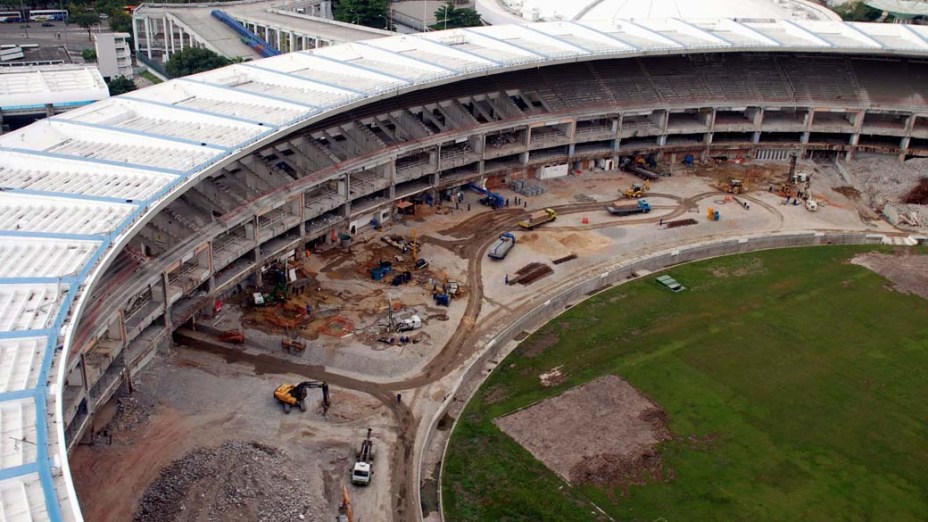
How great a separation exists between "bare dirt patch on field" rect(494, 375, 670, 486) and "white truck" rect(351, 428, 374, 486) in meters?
8.45

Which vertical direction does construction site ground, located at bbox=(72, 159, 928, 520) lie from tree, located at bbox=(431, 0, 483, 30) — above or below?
below

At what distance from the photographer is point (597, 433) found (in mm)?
52719

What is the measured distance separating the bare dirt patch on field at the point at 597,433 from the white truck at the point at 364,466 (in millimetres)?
8452

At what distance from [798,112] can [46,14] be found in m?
135

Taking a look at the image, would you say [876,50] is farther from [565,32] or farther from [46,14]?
[46,14]

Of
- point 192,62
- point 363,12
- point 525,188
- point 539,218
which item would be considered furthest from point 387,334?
point 363,12

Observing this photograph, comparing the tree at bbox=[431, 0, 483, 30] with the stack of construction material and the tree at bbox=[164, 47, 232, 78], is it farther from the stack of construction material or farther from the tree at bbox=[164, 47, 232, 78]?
the stack of construction material

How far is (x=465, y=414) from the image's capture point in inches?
2149

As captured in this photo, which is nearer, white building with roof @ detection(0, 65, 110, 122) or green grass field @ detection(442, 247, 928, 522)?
green grass field @ detection(442, 247, 928, 522)

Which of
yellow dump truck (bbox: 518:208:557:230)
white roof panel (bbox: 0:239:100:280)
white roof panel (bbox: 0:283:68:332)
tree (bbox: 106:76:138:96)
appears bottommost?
yellow dump truck (bbox: 518:208:557:230)

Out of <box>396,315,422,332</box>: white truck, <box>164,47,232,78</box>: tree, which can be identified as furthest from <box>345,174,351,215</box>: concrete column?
<box>164,47,232,78</box>: tree

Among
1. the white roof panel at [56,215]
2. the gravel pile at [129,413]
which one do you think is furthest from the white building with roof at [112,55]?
the gravel pile at [129,413]

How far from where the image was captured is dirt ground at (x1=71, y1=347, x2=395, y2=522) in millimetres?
44656

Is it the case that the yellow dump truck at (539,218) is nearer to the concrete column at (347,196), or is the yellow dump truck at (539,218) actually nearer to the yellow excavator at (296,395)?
the concrete column at (347,196)
